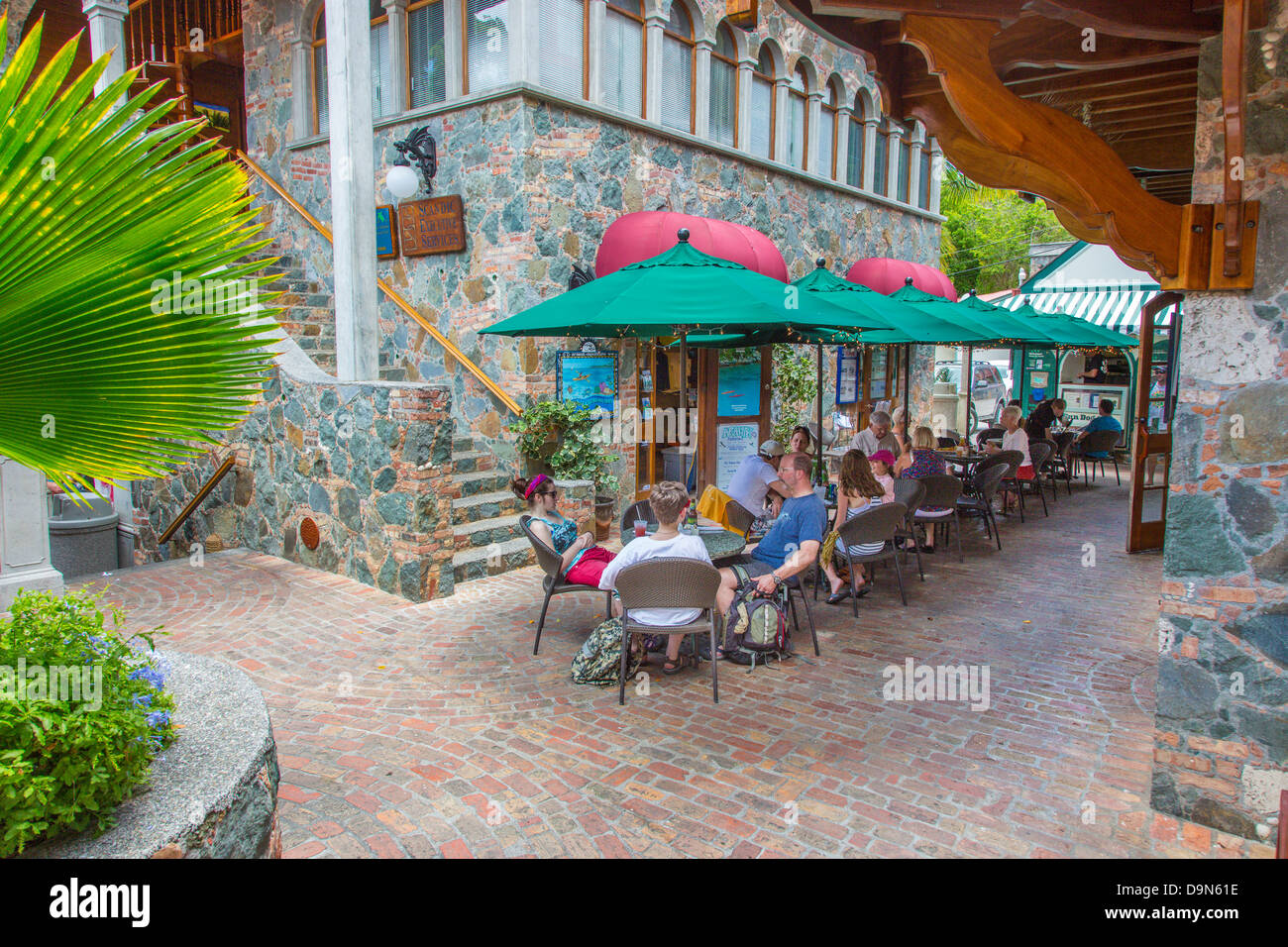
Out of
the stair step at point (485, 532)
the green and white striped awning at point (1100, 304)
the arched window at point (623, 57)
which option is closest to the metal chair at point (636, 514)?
the stair step at point (485, 532)

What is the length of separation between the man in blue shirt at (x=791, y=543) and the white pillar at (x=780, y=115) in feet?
29.3

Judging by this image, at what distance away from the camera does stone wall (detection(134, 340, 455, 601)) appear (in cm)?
696

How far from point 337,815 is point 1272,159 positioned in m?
4.89

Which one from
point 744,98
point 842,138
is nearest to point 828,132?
point 842,138

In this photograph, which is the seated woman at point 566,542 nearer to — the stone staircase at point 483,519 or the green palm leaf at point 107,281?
the stone staircase at point 483,519

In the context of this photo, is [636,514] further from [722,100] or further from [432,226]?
[722,100]

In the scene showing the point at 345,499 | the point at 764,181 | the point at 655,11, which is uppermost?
the point at 655,11

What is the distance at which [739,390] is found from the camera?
1240cm

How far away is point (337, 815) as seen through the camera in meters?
3.74

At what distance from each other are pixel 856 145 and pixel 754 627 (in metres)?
13.0

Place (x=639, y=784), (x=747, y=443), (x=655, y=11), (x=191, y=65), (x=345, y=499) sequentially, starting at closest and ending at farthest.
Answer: (x=639, y=784), (x=345, y=499), (x=655, y=11), (x=747, y=443), (x=191, y=65)

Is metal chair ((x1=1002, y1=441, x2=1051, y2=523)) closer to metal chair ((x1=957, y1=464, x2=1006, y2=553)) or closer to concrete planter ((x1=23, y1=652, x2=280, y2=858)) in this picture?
metal chair ((x1=957, y1=464, x2=1006, y2=553))

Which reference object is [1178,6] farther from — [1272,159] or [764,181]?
[764,181]
